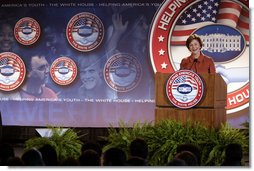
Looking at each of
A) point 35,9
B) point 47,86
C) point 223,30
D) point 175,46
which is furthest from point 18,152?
point 223,30

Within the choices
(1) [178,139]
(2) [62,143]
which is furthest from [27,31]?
(1) [178,139]

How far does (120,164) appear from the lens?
18.0ft

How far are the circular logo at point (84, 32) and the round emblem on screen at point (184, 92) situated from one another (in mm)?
2222

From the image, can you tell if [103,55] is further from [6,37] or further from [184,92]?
[184,92]

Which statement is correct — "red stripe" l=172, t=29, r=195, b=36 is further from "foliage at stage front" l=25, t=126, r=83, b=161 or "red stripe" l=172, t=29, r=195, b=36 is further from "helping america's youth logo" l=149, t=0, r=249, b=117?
"foliage at stage front" l=25, t=126, r=83, b=161

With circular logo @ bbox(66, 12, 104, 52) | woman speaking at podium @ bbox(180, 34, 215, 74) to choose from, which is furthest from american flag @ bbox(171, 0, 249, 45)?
circular logo @ bbox(66, 12, 104, 52)

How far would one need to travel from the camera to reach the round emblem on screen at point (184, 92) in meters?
7.21

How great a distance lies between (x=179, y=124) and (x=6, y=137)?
3786 millimetres

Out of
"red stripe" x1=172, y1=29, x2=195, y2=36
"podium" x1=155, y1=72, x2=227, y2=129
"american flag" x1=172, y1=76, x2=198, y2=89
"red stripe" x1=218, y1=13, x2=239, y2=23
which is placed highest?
"red stripe" x1=218, y1=13, x2=239, y2=23

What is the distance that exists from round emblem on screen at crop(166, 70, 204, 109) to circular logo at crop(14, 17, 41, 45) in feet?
9.87

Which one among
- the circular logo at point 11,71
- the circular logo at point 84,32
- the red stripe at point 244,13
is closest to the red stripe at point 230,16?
the red stripe at point 244,13

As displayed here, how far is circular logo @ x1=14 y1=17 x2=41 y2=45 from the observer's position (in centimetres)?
948

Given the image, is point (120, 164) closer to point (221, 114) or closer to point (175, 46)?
point (221, 114)

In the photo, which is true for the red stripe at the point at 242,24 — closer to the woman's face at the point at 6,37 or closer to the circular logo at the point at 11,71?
the circular logo at the point at 11,71
